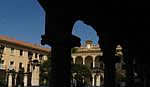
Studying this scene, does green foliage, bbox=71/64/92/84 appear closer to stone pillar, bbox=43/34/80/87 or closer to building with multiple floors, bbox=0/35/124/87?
building with multiple floors, bbox=0/35/124/87

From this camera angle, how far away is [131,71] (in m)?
19.8

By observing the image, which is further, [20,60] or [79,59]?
[79,59]

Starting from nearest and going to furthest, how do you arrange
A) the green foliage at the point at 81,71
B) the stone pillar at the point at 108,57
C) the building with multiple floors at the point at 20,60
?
the stone pillar at the point at 108,57, the building with multiple floors at the point at 20,60, the green foliage at the point at 81,71

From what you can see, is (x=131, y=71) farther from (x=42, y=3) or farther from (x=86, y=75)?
(x=86, y=75)

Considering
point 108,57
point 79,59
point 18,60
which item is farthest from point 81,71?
point 108,57

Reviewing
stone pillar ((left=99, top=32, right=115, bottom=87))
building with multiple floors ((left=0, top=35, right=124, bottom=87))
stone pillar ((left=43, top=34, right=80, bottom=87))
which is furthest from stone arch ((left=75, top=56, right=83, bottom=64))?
stone pillar ((left=43, top=34, right=80, bottom=87))

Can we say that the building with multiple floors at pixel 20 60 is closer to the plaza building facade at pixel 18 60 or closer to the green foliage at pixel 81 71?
the plaza building facade at pixel 18 60

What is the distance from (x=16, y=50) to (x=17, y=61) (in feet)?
8.24

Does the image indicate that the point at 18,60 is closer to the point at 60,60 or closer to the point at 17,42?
the point at 17,42

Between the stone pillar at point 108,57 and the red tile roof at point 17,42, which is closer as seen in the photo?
the stone pillar at point 108,57

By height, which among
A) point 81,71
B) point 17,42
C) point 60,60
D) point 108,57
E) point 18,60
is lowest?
point 81,71

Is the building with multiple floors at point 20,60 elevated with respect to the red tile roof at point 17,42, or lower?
lower

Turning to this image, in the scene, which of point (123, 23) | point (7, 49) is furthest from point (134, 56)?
point (7, 49)

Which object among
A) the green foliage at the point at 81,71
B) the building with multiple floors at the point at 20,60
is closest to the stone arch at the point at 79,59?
the building with multiple floors at the point at 20,60
